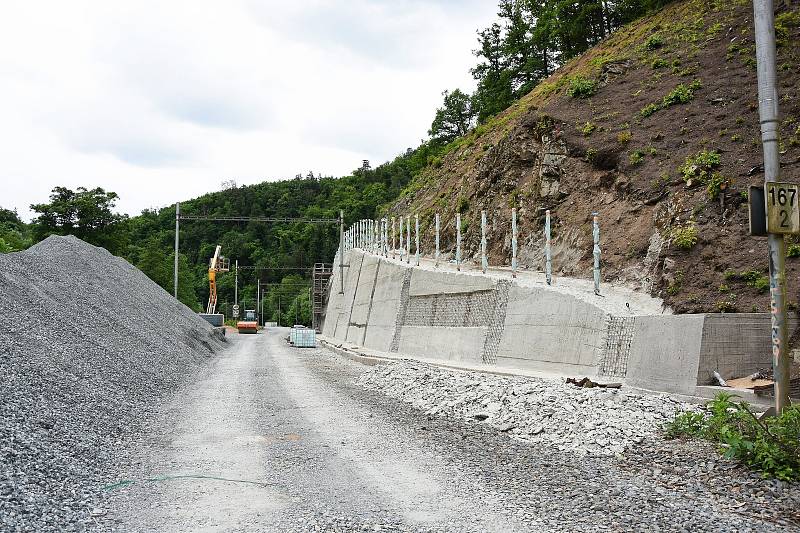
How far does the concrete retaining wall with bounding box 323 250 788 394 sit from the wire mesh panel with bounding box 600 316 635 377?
2 cm

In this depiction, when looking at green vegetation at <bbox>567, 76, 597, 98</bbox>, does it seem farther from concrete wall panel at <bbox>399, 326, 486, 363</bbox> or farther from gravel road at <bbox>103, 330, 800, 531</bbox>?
gravel road at <bbox>103, 330, 800, 531</bbox>

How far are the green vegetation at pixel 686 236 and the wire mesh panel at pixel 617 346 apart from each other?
12.9 ft

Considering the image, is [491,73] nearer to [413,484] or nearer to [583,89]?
[583,89]

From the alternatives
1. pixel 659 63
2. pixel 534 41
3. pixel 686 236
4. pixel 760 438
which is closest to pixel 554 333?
pixel 686 236

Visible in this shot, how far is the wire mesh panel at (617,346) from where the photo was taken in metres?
11.0

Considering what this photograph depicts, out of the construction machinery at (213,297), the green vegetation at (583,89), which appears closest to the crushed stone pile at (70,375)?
the green vegetation at (583,89)

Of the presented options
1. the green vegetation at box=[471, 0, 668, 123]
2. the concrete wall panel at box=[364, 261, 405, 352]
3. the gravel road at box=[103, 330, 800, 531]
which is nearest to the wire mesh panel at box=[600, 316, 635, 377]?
the gravel road at box=[103, 330, 800, 531]


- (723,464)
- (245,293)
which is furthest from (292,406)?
(245,293)

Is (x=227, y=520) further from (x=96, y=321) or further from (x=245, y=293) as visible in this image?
(x=245, y=293)

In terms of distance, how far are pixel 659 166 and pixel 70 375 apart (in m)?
16.4

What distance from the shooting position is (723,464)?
21.4ft

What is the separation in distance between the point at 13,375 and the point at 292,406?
4.90m

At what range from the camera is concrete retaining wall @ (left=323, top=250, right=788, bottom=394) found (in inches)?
375

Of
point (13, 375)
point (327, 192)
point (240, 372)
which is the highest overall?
point (327, 192)
